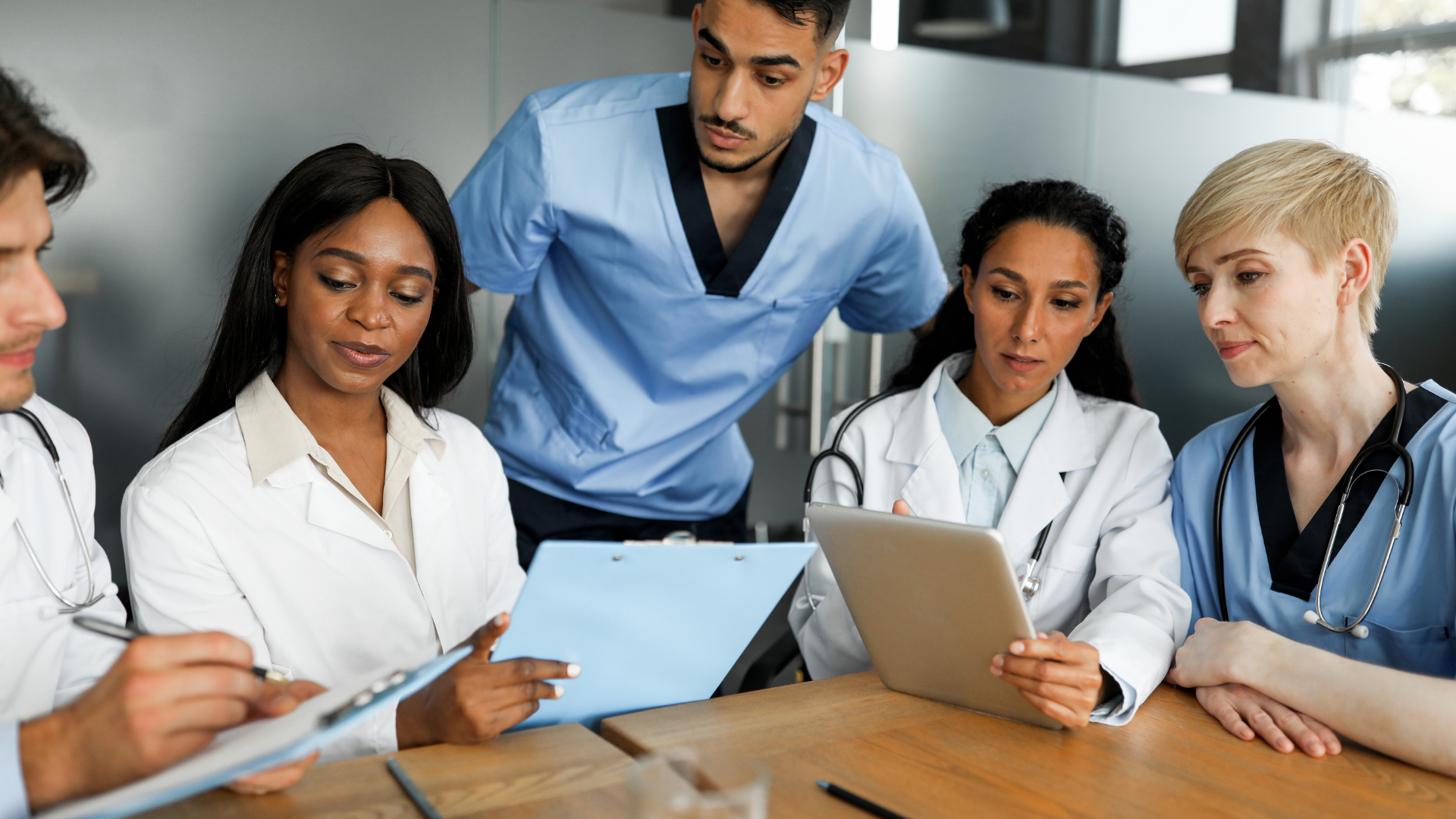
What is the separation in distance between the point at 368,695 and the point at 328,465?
2.40 feet

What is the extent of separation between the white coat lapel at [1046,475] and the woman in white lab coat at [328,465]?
79 centimetres

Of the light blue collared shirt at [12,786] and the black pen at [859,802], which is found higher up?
the light blue collared shirt at [12,786]

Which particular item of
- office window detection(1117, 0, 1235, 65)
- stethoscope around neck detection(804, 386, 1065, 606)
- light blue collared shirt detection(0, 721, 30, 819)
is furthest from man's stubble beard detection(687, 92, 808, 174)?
office window detection(1117, 0, 1235, 65)

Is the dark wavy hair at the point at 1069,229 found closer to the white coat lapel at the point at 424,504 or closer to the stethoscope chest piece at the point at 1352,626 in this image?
the stethoscope chest piece at the point at 1352,626

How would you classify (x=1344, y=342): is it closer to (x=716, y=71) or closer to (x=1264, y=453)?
(x=1264, y=453)

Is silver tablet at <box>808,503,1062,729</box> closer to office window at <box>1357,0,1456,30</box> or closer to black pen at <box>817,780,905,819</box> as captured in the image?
black pen at <box>817,780,905,819</box>

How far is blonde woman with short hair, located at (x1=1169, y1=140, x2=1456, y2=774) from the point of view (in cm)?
137


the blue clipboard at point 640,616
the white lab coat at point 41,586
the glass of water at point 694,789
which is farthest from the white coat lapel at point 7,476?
the glass of water at point 694,789

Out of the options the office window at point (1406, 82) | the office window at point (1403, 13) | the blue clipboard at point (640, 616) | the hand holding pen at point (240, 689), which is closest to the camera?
the hand holding pen at point (240, 689)

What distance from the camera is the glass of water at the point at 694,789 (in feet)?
2.52

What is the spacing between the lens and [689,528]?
2.28 m

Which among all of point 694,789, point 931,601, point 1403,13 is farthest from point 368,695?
point 1403,13

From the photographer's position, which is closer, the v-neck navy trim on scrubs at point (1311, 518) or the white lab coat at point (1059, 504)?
the v-neck navy trim on scrubs at point (1311, 518)

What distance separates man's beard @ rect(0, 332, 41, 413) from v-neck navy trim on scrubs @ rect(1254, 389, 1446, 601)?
4.87 ft
